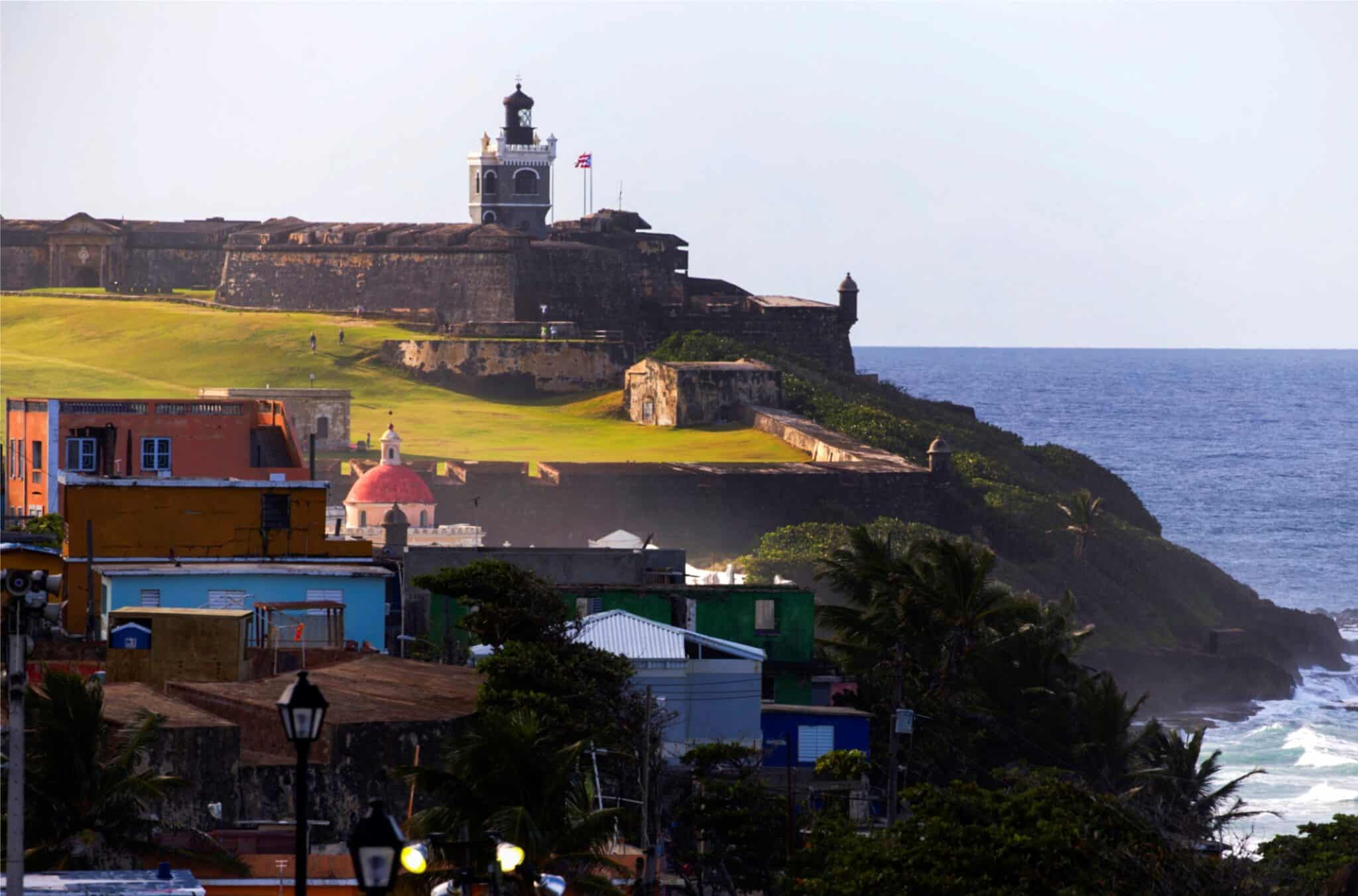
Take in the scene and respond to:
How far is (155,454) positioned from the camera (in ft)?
106

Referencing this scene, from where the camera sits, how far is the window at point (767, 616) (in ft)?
84.5

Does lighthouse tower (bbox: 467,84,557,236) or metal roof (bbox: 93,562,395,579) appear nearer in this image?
metal roof (bbox: 93,562,395,579)

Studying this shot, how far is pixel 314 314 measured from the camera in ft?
210

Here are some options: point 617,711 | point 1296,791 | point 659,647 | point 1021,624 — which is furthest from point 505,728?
point 1296,791

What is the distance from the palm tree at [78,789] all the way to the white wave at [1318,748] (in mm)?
28282

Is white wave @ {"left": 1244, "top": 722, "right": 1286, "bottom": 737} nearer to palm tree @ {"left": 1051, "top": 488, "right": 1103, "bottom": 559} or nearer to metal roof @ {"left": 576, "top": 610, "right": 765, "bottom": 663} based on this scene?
palm tree @ {"left": 1051, "top": 488, "right": 1103, "bottom": 559}

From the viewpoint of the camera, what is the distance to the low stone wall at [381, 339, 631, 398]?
194ft

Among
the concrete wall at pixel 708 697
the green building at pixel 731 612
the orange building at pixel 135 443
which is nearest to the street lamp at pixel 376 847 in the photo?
the concrete wall at pixel 708 697

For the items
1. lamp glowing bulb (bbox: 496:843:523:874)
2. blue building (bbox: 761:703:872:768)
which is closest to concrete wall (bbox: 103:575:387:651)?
blue building (bbox: 761:703:872:768)

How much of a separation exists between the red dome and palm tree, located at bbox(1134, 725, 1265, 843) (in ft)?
50.0

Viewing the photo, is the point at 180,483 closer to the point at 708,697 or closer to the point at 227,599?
the point at 227,599

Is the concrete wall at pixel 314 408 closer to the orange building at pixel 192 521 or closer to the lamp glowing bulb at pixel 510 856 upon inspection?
the orange building at pixel 192 521

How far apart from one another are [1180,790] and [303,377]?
35887 millimetres

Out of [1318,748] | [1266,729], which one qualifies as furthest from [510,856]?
[1266,729]
